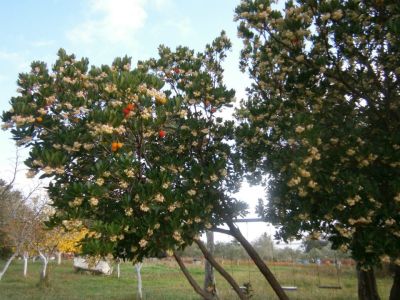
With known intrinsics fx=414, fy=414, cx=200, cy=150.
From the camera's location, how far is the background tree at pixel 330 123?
589 centimetres

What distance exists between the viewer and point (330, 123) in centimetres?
718

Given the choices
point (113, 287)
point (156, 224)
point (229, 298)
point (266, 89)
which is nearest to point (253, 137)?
point (266, 89)

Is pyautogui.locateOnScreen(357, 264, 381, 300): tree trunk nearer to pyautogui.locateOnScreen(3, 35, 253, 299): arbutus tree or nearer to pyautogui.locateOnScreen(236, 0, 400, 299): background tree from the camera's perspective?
pyautogui.locateOnScreen(236, 0, 400, 299): background tree

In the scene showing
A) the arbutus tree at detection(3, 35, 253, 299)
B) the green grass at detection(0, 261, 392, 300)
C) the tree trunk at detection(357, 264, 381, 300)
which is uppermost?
the arbutus tree at detection(3, 35, 253, 299)

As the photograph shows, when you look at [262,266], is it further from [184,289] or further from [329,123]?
[184,289]

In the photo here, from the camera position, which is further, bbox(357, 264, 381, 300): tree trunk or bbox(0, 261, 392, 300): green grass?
bbox(0, 261, 392, 300): green grass

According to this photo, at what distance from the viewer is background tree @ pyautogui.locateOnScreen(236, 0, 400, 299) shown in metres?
5.89

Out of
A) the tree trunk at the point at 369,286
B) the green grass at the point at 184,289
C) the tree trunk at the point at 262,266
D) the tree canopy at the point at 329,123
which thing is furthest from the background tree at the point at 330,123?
the green grass at the point at 184,289

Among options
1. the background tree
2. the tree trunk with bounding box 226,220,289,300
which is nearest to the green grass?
the tree trunk with bounding box 226,220,289,300

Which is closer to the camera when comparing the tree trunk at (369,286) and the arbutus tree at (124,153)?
the arbutus tree at (124,153)

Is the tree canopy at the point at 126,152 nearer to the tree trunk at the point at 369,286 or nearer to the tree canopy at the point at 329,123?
the tree canopy at the point at 329,123

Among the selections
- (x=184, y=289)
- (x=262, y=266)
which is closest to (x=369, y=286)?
(x=262, y=266)

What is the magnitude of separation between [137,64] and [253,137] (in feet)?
9.09

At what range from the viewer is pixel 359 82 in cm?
745
